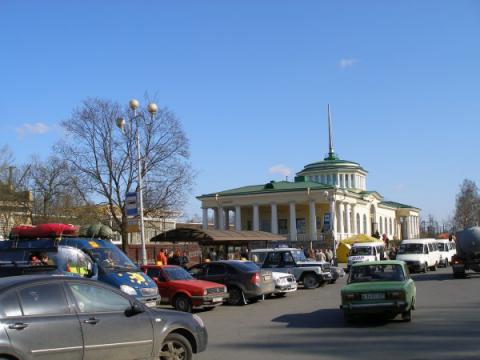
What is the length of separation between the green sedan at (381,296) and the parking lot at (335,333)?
0.35m

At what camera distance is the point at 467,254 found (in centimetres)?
2933

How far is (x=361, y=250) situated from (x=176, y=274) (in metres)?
20.9

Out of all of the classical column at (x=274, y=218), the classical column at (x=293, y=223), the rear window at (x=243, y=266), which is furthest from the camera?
the classical column at (x=274, y=218)

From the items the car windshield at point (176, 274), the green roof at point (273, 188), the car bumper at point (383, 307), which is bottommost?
the car bumper at point (383, 307)

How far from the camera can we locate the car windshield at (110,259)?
17.5 metres

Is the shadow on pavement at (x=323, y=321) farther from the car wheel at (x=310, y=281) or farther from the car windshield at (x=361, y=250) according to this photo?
the car windshield at (x=361, y=250)

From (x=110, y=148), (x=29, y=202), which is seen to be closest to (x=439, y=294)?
(x=110, y=148)

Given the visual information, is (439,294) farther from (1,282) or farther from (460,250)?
(1,282)

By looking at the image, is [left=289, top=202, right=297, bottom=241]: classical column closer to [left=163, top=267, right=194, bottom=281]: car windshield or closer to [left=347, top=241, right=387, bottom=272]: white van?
[left=347, top=241, right=387, bottom=272]: white van

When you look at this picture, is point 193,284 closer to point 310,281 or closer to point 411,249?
point 310,281

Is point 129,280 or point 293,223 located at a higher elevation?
point 293,223

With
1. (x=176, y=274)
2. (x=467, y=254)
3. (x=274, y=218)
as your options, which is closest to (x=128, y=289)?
(x=176, y=274)

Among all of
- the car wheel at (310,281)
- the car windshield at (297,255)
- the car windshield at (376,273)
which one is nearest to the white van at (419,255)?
the car windshield at (297,255)

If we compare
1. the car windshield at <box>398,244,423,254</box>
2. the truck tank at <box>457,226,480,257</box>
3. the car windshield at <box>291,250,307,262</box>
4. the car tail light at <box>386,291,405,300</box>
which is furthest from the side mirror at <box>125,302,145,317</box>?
the car windshield at <box>398,244,423,254</box>
